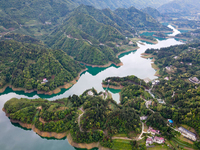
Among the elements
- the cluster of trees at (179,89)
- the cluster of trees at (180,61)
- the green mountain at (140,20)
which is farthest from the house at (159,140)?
the green mountain at (140,20)

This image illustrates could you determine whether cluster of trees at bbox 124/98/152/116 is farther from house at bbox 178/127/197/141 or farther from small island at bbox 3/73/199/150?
house at bbox 178/127/197/141

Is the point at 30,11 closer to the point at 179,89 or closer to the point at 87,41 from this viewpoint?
the point at 87,41

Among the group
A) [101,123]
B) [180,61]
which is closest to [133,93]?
[101,123]

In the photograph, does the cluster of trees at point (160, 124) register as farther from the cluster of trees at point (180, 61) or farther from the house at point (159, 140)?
the cluster of trees at point (180, 61)

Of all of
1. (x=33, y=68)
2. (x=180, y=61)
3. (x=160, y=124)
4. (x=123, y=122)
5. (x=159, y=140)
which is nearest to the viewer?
(x=159, y=140)

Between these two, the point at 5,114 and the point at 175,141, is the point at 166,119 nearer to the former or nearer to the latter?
the point at 175,141
